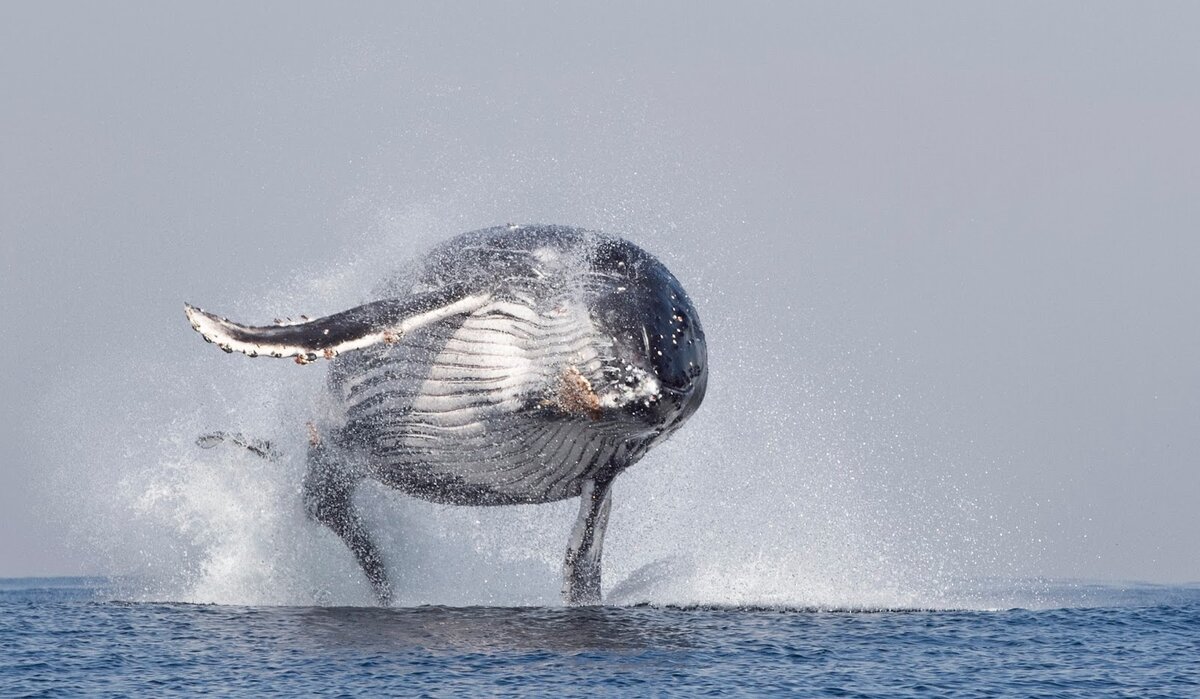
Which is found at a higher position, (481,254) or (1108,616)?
(481,254)

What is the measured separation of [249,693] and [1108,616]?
1234 cm

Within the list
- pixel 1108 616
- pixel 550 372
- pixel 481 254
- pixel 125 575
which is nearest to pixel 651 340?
pixel 550 372

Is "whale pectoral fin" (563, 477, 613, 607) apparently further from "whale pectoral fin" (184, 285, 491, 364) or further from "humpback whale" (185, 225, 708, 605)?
"whale pectoral fin" (184, 285, 491, 364)

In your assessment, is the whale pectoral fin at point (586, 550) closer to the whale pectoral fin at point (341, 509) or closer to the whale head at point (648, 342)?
the whale head at point (648, 342)

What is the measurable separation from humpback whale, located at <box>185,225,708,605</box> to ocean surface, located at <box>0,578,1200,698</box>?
1.74m

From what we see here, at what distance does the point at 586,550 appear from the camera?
20.8 m

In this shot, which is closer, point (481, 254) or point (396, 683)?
point (396, 683)

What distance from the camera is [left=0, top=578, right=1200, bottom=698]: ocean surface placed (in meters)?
14.5

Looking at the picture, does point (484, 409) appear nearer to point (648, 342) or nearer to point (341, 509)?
point (648, 342)

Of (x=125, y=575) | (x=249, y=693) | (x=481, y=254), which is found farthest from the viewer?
(x=125, y=575)

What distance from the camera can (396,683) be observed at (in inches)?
562

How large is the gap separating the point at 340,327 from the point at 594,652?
503cm

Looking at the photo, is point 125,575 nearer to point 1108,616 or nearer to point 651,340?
point 651,340

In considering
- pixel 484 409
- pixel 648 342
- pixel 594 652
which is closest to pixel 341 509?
pixel 484 409
